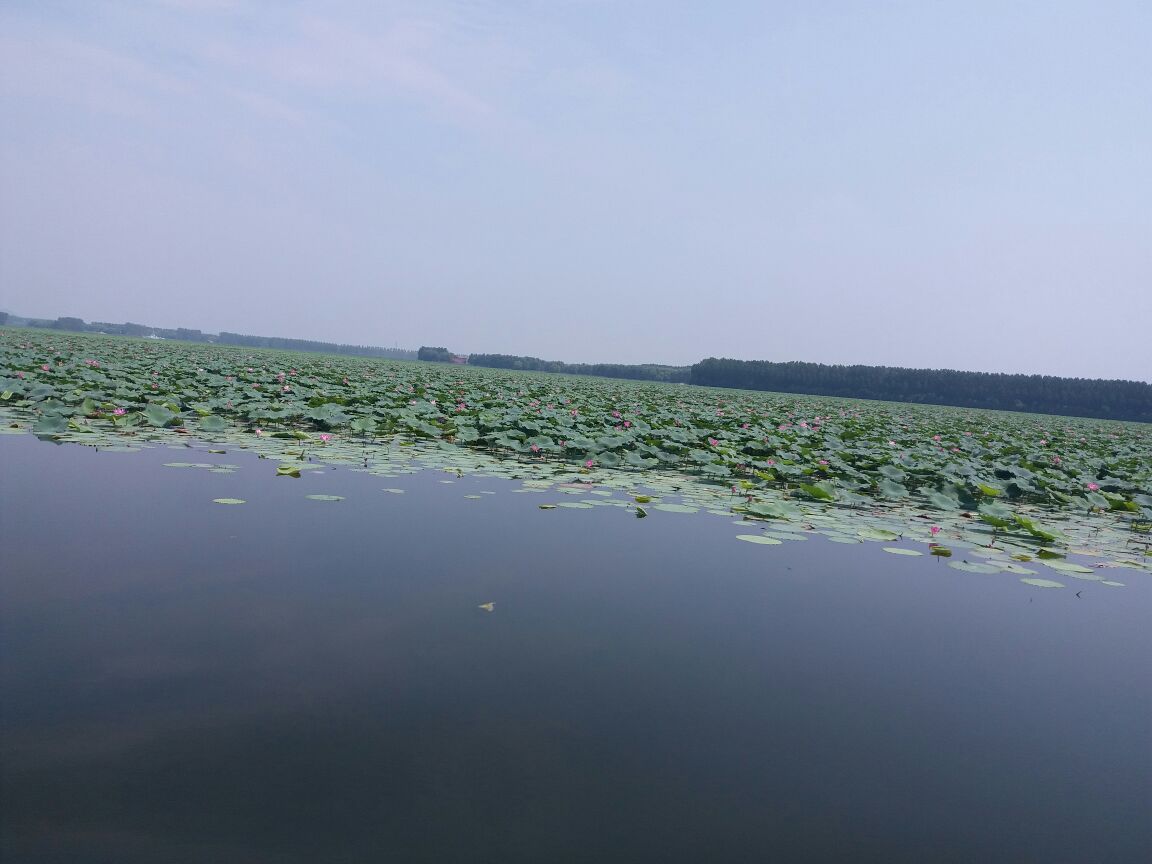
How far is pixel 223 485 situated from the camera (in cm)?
434

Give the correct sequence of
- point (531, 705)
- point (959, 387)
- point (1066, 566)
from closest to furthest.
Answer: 1. point (531, 705)
2. point (1066, 566)
3. point (959, 387)

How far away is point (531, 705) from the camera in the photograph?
187cm

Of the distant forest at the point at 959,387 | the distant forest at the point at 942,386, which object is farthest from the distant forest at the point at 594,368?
the distant forest at the point at 959,387

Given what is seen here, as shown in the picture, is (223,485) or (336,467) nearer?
(223,485)

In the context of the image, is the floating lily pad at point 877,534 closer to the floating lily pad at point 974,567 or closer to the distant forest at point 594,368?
the floating lily pad at point 974,567

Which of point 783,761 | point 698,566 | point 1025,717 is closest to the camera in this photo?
point 783,761

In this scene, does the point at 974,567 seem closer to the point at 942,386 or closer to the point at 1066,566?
the point at 1066,566

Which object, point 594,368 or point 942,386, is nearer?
point 942,386

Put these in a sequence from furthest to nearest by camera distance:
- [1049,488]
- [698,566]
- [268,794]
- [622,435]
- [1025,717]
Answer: [622,435], [1049,488], [698,566], [1025,717], [268,794]

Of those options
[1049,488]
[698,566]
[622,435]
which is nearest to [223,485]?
[698,566]

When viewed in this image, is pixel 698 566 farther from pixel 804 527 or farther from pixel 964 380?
pixel 964 380

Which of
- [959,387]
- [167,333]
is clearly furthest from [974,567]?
[167,333]

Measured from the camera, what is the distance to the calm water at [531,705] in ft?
4.53

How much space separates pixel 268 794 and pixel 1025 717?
85.7 inches
